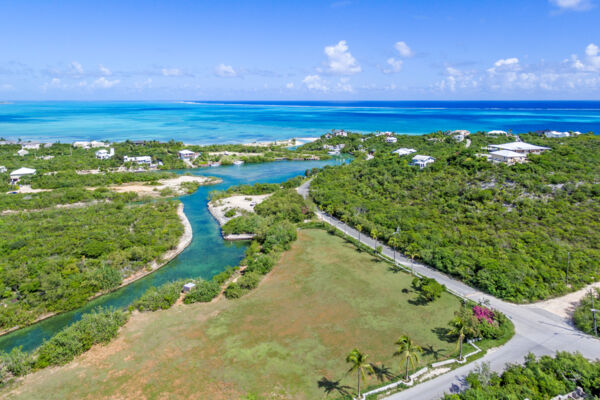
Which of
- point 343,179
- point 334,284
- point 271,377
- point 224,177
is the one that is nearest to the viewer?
point 271,377

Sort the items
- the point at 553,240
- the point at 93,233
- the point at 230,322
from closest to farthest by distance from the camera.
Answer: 1. the point at 230,322
2. the point at 553,240
3. the point at 93,233

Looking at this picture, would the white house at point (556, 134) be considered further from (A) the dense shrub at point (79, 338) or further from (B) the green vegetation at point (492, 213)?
(A) the dense shrub at point (79, 338)

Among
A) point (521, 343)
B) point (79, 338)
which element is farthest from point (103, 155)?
point (521, 343)

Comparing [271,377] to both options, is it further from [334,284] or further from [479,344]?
[479,344]

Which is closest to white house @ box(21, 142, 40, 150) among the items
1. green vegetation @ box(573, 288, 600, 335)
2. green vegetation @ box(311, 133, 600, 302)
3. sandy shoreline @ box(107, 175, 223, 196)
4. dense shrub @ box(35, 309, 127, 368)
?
sandy shoreline @ box(107, 175, 223, 196)

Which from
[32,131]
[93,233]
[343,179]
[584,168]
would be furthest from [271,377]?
[32,131]

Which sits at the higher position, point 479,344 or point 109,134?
point 109,134

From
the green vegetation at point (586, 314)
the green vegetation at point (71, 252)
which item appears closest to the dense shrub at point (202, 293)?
the green vegetation at point (71, 252)
